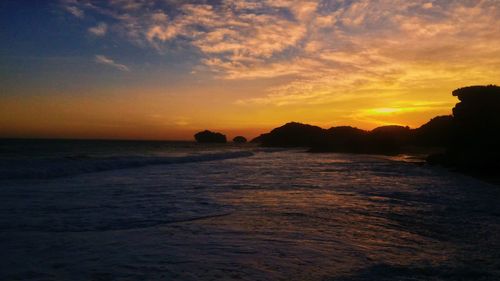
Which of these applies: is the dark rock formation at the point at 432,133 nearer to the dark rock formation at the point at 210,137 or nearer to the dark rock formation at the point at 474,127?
the dark rock formation at the point at 474,127

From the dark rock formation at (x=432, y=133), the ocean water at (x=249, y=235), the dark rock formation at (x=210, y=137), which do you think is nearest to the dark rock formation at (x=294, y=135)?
the dark rock formation at (x=432, y=133)

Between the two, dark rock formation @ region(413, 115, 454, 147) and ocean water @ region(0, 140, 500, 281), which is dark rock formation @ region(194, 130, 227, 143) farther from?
ocean water @ region(0, 140, 500, 281)

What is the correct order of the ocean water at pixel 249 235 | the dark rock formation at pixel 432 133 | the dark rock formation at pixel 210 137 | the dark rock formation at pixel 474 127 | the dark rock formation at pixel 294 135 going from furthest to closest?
the dark rock formation at pixel 210 137 → the dark rock formation at pixel 294 135 → the dark rock formation at pixel 432 133 → the dark rock formation at pixel 474 127 → the ocean water at pixel 249 235

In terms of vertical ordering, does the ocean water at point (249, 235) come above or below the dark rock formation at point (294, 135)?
below

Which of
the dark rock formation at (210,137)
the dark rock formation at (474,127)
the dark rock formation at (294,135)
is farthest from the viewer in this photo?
the dark rock formation at (210,137)

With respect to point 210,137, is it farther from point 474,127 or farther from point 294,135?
point 474,127

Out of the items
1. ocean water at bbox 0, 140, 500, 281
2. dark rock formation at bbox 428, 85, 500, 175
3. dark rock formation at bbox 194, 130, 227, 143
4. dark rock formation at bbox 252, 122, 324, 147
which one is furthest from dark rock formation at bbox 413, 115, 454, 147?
dark rock formation at bbox 194, 130, 227, 143

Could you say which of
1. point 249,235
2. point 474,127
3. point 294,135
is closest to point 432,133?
point 474,127

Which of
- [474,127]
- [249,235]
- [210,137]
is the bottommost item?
[249,235]

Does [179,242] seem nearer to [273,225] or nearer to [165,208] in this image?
[273,225]

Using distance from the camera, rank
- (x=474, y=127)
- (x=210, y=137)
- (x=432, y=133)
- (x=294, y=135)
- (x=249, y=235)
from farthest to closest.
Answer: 1. (x=210, y=137)
2. (x=294, y=135)
3. (x=432, y=133)
4. (x=474, y=127)
5. (x=249, y=235)

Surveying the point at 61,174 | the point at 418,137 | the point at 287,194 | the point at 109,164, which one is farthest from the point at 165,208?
the point at 418,137

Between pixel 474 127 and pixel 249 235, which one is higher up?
pixel 474 127

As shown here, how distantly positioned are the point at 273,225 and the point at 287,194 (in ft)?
18.2
